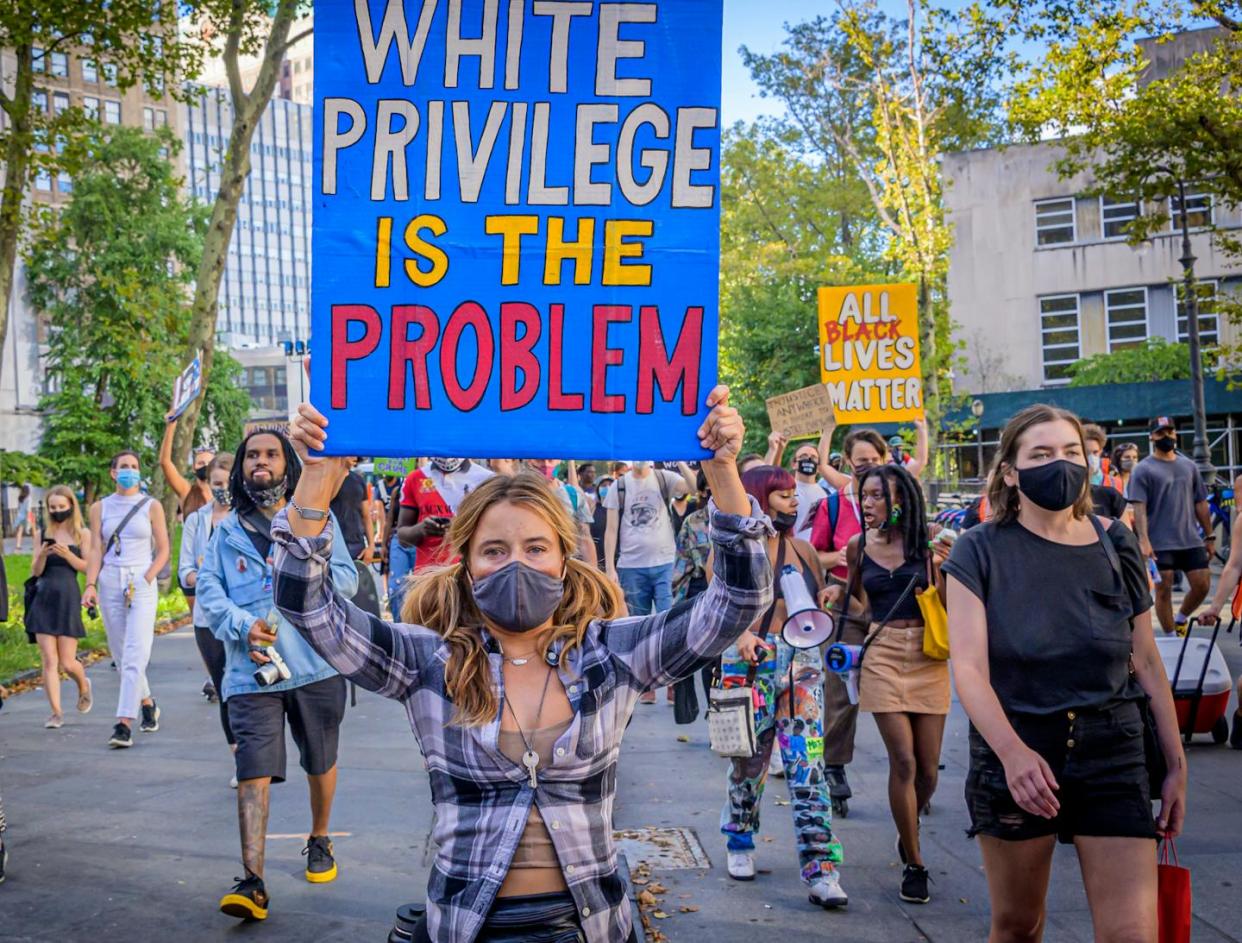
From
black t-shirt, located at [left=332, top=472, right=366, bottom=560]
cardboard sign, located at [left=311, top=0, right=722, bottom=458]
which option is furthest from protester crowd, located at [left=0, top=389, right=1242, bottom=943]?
black t-shirt, located at [left=332, top=472, right=366, bottom=560]

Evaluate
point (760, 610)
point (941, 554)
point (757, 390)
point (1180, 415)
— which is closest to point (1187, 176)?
point (941, 554)

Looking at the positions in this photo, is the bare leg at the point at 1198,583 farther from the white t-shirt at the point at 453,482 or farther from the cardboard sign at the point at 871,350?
the white t-shirt at the point at 453,482

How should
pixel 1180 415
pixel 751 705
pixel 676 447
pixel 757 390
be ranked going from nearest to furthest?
pixel 676 447
pixel 751 705
pixel 1180 415
pixel 757 390

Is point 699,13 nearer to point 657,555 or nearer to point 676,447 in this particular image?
point 676,447

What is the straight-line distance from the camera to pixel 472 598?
3.13 m

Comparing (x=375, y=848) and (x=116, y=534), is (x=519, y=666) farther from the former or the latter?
(x=116, y=534)

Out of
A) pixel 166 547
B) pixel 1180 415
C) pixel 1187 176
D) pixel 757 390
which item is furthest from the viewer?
pixel 757 390

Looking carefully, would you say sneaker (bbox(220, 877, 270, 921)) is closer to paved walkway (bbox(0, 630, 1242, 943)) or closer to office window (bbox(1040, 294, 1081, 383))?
paved walkway (bbox(0, 630, 1242, 943))

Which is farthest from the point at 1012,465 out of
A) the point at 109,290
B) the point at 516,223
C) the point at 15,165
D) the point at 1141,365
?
the point at 109,290

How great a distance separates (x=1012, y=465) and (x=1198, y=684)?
189 inches

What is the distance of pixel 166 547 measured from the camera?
10.2 metres

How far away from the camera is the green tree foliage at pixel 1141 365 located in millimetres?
35906

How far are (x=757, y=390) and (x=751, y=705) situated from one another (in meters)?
34.0

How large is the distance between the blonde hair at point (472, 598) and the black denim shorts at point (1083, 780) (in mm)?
1235
